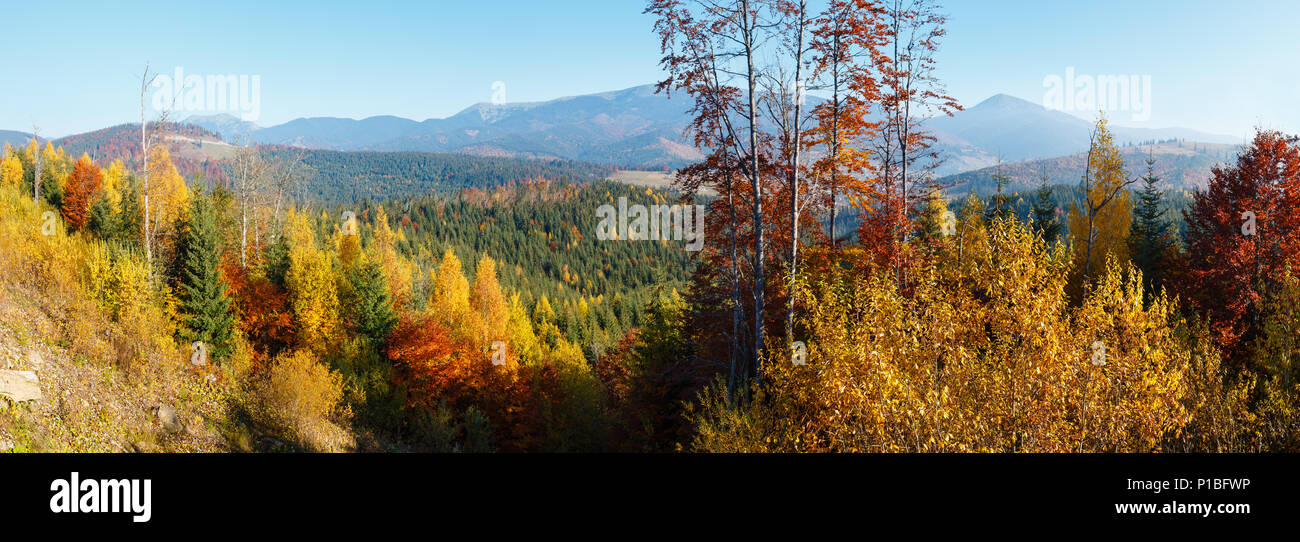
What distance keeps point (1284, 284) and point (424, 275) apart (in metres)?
62.9

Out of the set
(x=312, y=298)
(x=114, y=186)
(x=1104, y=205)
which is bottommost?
(x=312, y=298)

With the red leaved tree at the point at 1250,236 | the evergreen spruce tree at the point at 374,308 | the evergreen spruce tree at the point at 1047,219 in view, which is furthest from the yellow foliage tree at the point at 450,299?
the red leaved tree at the point at 1250,236

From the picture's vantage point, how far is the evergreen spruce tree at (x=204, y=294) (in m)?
29.3

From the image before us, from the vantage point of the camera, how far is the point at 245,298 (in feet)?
116

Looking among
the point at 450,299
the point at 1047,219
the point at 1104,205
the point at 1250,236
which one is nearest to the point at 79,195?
the point at 450,299

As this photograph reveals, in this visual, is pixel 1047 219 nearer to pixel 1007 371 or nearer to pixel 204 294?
pixel 1007 371

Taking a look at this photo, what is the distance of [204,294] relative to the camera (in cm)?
2994

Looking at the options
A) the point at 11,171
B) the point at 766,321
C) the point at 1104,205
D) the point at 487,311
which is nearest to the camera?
the point at 766,321

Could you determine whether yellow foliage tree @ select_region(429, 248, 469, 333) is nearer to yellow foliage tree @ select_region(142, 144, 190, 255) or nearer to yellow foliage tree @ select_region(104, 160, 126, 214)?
yellow foliage tree @ select_region(142, 144, 190, 255)

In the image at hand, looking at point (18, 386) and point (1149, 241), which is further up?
point (1149, 241)

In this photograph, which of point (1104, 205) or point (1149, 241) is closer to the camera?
point (1149, 241)

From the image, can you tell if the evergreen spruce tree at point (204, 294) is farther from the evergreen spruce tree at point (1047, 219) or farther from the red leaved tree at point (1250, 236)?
the evergreen spruce tree at point (1047, 219)

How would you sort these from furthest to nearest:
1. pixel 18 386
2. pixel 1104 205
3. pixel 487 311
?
pixel 487 311 → pixel 1104 205 → pixel 18 386
